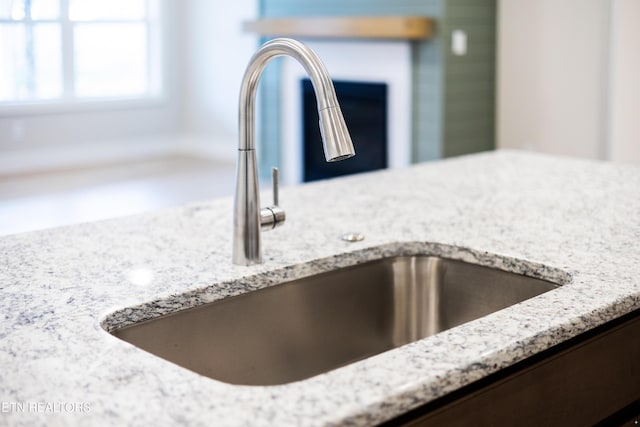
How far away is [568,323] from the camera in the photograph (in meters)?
1.09

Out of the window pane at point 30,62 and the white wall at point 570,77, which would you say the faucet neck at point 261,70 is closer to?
the white wall at point 570,77

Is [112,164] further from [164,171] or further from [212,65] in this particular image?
[212,65]

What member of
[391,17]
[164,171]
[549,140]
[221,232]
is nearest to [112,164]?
[164,171]

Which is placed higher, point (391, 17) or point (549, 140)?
point (391, 17)

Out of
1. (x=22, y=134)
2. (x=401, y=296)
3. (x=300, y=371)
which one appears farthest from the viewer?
(x=22, y=134)

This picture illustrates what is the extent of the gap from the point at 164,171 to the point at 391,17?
109 inches

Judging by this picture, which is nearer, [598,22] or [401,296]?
[401,296]

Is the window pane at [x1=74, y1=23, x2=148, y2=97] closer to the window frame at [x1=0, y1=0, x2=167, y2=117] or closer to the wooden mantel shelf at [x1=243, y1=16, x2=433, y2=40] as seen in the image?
the window frame at [x1=0, y1=0, x2=167, y2=117]

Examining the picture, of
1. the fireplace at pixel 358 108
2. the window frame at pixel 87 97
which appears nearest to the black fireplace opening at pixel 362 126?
the fireplace at pixel 358 108

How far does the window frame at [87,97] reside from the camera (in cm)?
734

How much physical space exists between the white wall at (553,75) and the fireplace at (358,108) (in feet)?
2.46

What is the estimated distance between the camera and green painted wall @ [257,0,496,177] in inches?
225

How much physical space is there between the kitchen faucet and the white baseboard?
251 inches

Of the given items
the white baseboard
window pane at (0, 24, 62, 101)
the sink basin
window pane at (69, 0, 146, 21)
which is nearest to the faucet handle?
the sink basin
